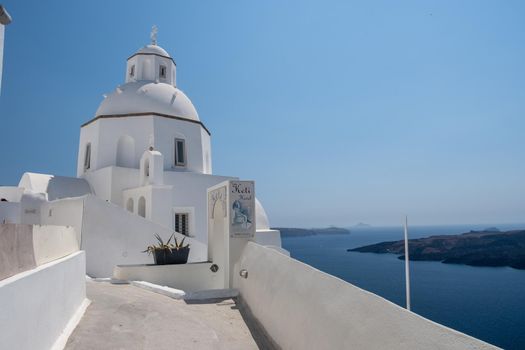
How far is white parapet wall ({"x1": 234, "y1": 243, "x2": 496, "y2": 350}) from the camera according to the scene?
2.68m

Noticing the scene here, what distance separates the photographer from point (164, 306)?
23.7 ft

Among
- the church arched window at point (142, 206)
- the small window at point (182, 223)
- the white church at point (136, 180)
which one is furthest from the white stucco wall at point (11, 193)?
the small window at point (182, 223)

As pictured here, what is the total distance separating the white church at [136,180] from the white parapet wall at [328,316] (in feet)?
25.5

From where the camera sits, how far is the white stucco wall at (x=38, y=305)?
284cm

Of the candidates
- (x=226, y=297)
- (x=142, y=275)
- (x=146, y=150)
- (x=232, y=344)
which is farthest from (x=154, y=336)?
(x=146, y=150)

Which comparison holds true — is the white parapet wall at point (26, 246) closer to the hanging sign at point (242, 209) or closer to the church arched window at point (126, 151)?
the hanging sign at point (242, 209)

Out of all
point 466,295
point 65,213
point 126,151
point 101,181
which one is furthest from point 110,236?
point 466,295

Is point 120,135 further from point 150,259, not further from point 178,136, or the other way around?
point 150,259

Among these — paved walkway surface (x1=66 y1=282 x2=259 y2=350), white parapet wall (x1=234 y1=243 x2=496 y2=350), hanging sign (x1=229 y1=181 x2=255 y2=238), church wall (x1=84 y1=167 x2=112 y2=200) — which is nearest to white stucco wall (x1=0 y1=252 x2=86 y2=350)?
paved walkway surface (x1=66 y1=282 x2=259 y2=350)

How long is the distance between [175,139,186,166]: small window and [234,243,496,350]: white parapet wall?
1378 centimetres

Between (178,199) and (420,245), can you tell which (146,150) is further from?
(420,245)

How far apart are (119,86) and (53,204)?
30.4ft

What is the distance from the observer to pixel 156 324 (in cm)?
592

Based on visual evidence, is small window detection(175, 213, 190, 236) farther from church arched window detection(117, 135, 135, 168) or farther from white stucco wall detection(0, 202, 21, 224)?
white stucco wall detection(0, 202, 21, 224)
